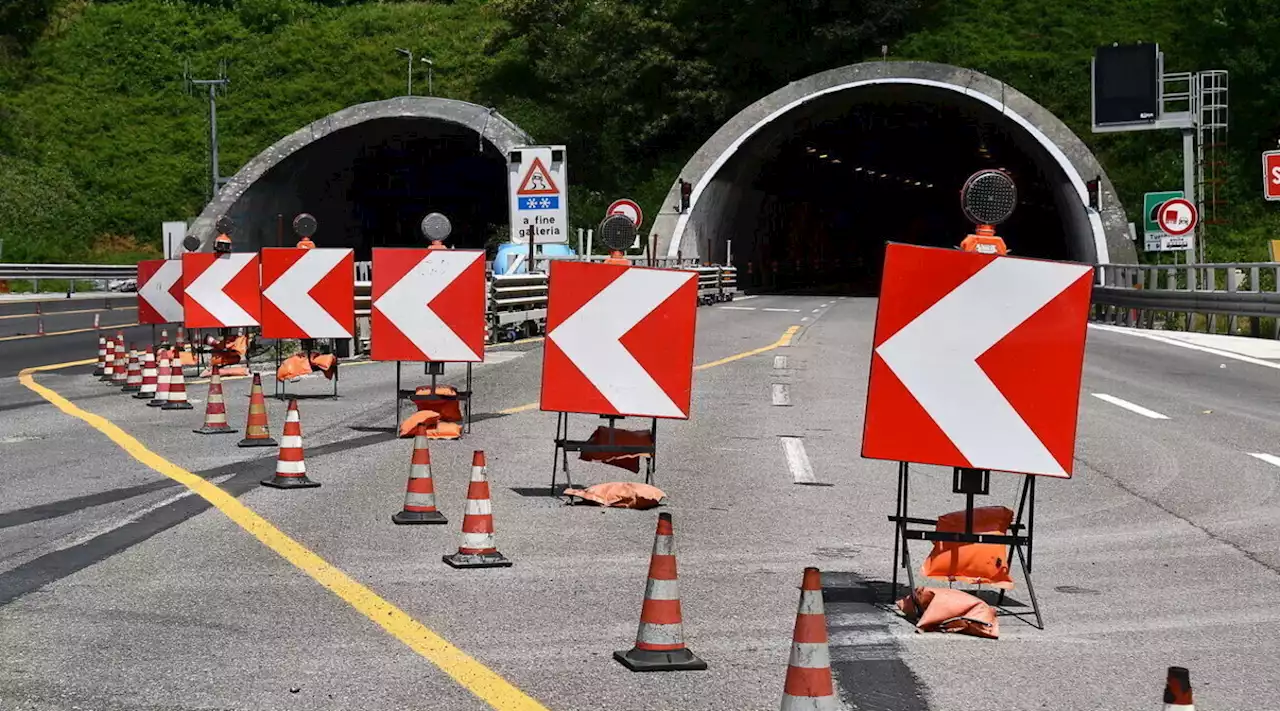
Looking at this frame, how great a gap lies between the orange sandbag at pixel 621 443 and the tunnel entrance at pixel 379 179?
31723 millimetres

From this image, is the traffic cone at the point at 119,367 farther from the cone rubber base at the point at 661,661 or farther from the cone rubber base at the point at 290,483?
the cone rubber base at the point at 661,661

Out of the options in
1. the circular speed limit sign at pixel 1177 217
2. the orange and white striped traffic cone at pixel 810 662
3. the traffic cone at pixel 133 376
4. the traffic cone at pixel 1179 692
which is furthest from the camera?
the circular speed limit sign at pixel 1177 217

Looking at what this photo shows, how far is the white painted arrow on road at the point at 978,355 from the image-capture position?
7727 millimetres

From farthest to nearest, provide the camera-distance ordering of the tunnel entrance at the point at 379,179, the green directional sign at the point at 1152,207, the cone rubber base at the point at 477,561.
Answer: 1. the tunnel entrance at the point at 379,179
2. the green directional sign at the point at 1152,207
3. the cone rubber base at the point at 477,561

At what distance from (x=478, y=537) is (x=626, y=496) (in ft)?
7.63

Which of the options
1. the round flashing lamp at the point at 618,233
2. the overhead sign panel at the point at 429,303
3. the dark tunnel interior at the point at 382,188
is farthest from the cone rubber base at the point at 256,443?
the dark tunnel interior at the point at 382,188

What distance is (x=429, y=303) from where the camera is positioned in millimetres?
15227

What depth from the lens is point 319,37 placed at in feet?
256

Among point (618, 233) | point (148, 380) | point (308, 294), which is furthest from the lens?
point (148, 380)

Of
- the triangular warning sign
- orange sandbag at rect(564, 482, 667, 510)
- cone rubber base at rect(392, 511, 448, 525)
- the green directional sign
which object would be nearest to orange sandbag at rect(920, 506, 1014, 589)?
orange sandbag at rect(564, 482, 667, 510)

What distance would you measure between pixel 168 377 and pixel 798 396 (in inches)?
285

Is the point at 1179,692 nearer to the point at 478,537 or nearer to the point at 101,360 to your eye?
the point at 478,537

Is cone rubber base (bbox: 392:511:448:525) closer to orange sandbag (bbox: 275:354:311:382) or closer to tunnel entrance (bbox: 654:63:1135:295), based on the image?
orange sandbag (bbox: 275:354:311:382)

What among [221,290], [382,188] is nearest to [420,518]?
[221,290]
